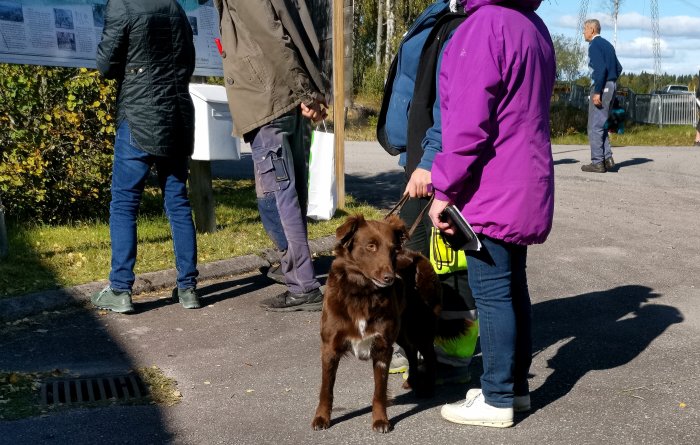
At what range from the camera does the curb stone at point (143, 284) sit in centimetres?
579

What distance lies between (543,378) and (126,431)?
2.25 m

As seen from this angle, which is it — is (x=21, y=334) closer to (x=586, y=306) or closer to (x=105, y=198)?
(x=105, y=198)

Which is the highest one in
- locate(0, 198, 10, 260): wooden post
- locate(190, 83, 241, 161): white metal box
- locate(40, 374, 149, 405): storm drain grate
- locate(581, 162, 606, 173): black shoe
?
locate(190, 83, 241, 161): white metal box

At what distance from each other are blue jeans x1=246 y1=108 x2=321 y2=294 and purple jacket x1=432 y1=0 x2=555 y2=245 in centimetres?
218

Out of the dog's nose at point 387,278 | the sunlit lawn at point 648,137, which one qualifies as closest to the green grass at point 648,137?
the sunlit lawn at point 648,137

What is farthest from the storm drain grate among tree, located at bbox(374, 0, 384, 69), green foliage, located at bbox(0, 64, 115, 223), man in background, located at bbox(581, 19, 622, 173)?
tree, located at bbox(374, 0, 384, 69)

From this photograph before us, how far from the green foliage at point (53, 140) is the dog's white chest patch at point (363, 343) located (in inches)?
186

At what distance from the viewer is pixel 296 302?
6023mm

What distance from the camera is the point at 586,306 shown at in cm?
624

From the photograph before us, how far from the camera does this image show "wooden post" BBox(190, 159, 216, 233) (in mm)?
7797

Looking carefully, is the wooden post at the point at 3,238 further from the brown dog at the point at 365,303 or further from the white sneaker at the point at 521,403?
the white sneaker at the point at 521,403

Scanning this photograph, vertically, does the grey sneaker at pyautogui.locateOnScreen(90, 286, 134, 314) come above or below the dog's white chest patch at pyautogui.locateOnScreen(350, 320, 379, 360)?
below

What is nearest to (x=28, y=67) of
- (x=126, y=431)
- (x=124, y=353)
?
(x=124, y=353)

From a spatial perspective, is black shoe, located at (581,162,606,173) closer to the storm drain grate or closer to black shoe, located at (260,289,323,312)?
black shoe, located at (260,289,323,312)
